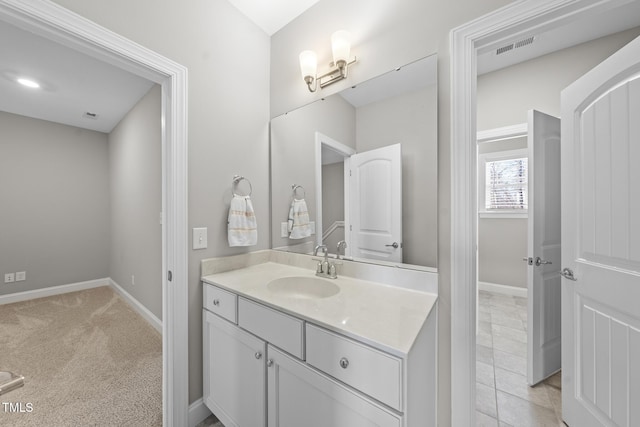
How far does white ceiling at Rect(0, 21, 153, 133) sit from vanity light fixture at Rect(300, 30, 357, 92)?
6.56 feet

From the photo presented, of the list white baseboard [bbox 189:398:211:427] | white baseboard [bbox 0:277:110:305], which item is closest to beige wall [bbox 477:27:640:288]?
white baseboard [bbox 189:398:211:427]

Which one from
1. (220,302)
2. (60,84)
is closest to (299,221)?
(220,302)

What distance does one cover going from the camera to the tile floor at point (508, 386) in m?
1.46

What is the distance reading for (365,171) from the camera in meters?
1.46

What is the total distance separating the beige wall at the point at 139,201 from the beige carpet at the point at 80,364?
0.38 m

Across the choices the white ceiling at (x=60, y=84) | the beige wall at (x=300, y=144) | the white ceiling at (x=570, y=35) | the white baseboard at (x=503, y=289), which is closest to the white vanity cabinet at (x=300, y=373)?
the beige wall at (x=300, y=144)

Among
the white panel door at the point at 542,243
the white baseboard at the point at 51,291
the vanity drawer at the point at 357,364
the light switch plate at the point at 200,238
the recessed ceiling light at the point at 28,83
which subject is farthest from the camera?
the white baseboard at the point at 51,291

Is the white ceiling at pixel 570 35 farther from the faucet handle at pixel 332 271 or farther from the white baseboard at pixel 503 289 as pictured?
the white baseboard at pixel 503 289

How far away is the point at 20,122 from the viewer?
10.9 feet

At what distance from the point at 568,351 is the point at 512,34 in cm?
169

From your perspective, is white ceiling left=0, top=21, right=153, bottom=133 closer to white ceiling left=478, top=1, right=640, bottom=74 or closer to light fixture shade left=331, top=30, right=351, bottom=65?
light fixture shade left=331, top=30, right=351, bottom=65

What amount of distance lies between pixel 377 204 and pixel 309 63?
993 mm

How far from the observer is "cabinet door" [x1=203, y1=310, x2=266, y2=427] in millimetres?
1135

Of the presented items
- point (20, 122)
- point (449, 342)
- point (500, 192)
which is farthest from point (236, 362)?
point (20, 122)
